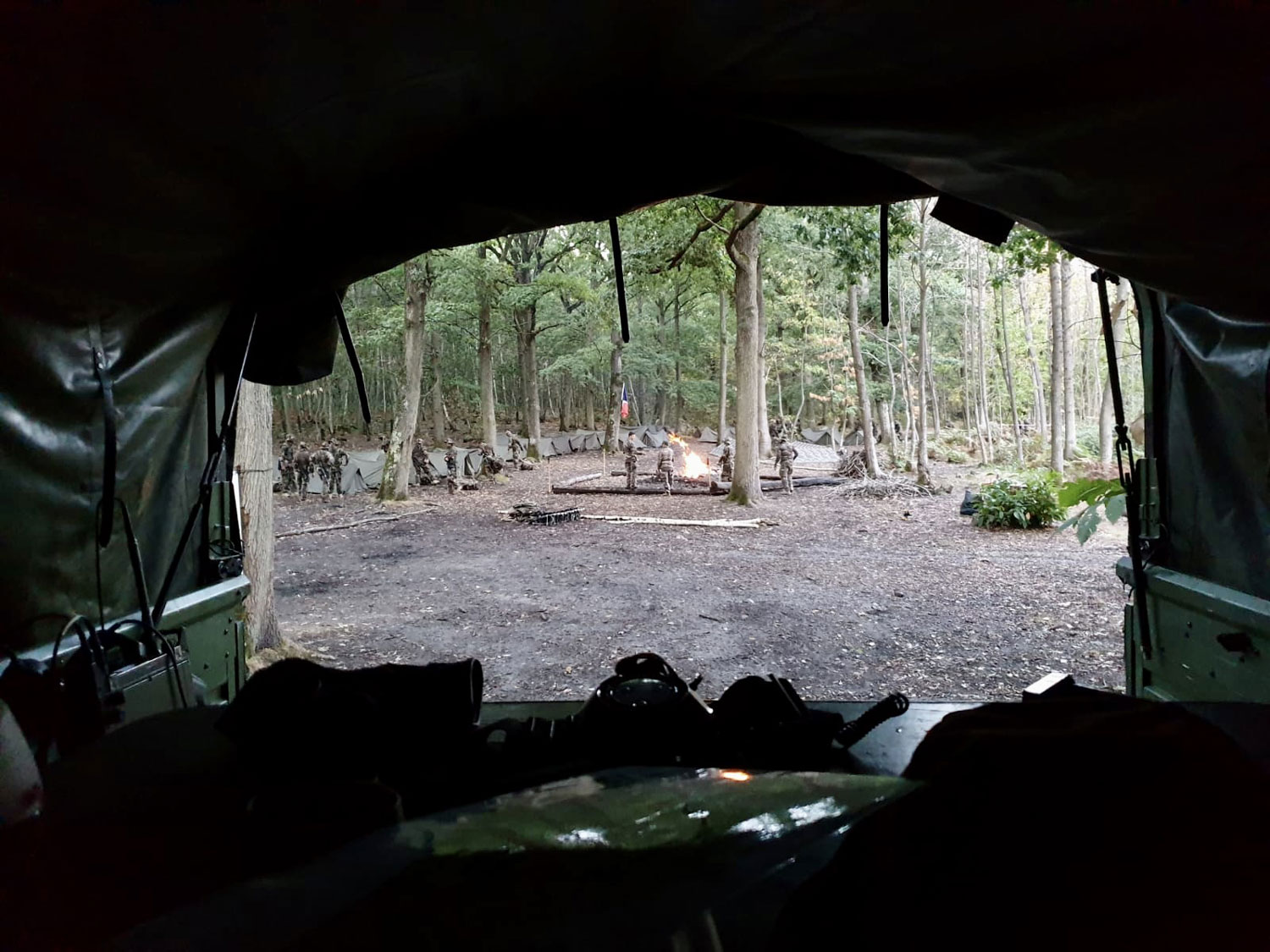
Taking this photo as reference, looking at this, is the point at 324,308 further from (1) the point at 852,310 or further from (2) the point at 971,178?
(1) the point at 852,310

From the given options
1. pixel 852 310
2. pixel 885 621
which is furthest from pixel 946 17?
pixel 852 310

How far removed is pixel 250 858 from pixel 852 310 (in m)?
23.9

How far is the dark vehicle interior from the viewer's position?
3.88 ft

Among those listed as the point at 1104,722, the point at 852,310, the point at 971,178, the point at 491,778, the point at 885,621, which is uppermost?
the point at 852,310

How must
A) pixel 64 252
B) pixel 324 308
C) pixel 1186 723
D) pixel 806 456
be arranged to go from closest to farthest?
pixel 1186 723
pixel 64 252
pixel 324 308
pixel 806 456

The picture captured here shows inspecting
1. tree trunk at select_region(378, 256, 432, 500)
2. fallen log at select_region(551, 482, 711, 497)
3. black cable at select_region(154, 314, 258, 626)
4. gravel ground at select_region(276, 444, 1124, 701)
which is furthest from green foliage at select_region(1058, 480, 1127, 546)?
tree trunk at select_region(378, 256, 432, 500)

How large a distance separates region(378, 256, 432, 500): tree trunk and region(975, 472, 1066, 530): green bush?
13.3m

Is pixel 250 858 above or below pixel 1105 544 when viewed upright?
above

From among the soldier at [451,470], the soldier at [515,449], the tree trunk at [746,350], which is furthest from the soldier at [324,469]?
the tree trunk at [746,350]

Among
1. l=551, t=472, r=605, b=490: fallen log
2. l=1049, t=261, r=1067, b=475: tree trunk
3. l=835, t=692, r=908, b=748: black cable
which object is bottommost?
l=551, t=472, r=605, b=490: fallen log

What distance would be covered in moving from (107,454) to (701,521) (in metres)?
13.7

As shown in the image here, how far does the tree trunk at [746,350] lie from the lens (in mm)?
16516

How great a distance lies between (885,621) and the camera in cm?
873

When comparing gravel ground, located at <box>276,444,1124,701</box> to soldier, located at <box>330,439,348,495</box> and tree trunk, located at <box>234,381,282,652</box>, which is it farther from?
soldier, located at <box>330,439,348,495</box>
